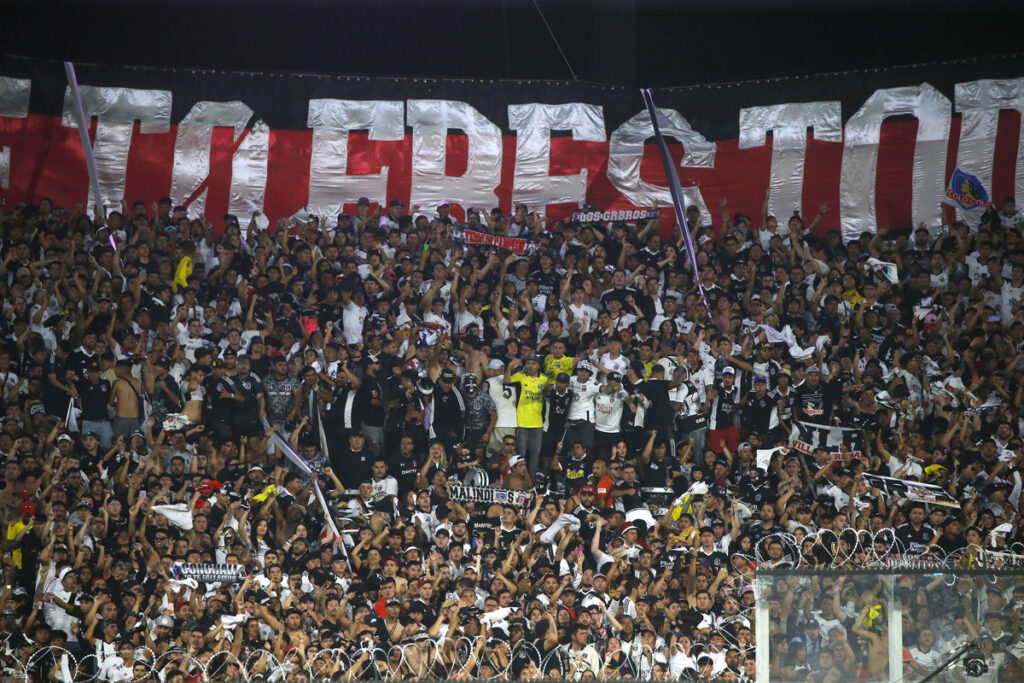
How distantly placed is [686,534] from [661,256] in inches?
196

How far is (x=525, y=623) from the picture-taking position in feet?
42.2

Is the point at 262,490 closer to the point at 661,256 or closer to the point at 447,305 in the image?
the point at 447,305

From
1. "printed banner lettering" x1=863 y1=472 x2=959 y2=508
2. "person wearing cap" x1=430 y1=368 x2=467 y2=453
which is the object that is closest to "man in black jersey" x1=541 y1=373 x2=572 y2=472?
"person wearing cap" x1=430 y1=368 x2=467 y2=453

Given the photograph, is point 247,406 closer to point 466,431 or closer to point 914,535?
point 466,431

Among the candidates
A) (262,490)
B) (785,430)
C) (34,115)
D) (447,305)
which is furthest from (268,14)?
(785,430)

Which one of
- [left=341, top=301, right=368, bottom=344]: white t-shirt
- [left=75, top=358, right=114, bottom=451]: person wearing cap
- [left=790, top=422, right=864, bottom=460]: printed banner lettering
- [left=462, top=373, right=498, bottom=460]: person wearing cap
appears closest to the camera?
[left=75, top=358, right=114, bottom=451]: person wearing cap

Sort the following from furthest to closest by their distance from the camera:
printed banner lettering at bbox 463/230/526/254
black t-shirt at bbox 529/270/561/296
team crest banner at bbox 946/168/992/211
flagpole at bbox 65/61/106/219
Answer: flagpole at bbox 65/61/106/219 → team crest banner at bbox 946/168/992/211 → printed banner lettering at bbox 463/230/526/254 → black t-shirt at bbox 529/270/561/296

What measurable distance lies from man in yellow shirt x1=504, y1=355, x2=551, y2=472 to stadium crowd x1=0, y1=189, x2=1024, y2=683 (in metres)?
0.04

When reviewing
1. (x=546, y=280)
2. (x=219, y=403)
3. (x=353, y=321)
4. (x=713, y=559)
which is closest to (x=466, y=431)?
(x=353, y=321)

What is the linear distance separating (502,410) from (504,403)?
91 mm

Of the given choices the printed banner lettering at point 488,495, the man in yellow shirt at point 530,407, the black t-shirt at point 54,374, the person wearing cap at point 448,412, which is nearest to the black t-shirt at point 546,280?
the man in yellow shirt at point 530,407

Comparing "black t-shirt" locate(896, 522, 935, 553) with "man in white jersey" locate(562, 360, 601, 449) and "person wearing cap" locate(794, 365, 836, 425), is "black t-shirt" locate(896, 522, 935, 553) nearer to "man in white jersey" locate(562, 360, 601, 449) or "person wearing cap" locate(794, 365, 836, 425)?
"person wearing cap" locate(794, 365, 836, 425)

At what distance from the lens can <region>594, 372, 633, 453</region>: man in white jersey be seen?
15.2 metres

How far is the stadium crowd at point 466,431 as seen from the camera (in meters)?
12.8
